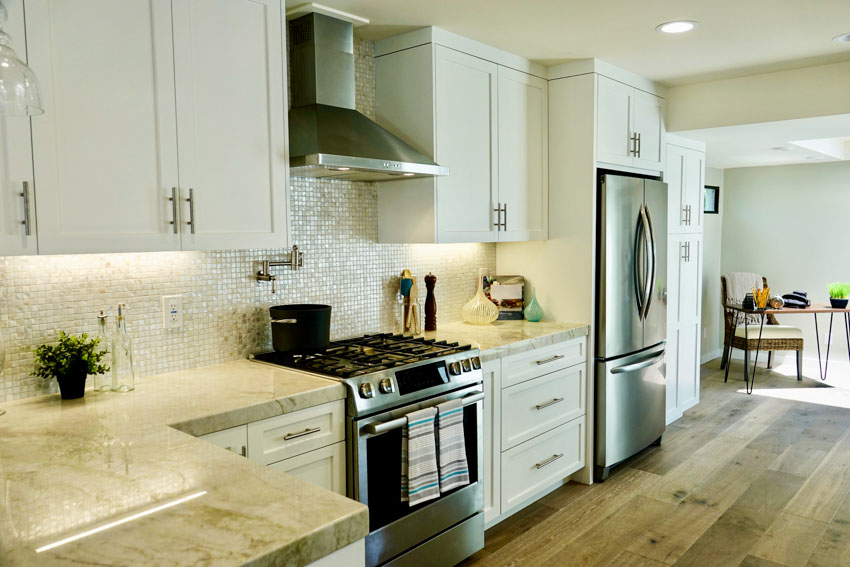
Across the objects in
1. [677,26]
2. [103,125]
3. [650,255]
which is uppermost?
[677,26]

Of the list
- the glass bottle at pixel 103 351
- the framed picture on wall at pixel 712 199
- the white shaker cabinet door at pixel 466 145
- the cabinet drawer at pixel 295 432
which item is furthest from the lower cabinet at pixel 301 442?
the framed picture on wall at pixel 712 199

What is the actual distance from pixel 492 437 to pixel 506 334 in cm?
58

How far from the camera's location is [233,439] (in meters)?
1.99

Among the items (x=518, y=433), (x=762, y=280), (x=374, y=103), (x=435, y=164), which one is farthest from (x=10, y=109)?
(x=762, y=280)

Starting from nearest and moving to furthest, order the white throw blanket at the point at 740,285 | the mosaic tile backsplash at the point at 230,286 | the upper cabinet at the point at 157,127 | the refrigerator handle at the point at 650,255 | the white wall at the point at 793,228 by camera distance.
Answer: the upper cabinet at the point at 157,127 → the mosaic tile backsplash at the point at 230,286 → the refrigerator handle at the point at 650,255 → the white throw blanket at the point at 740,285 → the white wall at the point at 793,228

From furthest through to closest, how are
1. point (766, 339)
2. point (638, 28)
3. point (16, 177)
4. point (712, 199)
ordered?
1. point (712, 199)
2. point (766, 339)
3. point (638, 28)
4. point (16, 177)

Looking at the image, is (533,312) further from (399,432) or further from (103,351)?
(103,351)

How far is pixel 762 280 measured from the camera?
6840 millimetres

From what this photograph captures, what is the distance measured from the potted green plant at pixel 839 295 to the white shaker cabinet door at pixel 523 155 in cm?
378

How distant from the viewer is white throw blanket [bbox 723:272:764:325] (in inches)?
256

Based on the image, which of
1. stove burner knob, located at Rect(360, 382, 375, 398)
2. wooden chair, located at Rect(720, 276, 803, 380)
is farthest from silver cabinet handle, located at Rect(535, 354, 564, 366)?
wooden chair, located at Rect(720, 276, 803, 380)

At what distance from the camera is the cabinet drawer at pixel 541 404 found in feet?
10.2

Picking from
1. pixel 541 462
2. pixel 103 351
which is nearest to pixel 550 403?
pixel 541 462

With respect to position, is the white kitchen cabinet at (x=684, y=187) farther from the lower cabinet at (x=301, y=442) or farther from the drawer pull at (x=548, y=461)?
the lower cabinet at (x=301, y=442)
